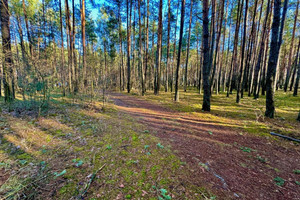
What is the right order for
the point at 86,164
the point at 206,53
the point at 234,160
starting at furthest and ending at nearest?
1. the point at 206,53
2. the point at 234,160
3. the point at 86,164

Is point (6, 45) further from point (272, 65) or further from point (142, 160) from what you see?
point (272, 65)

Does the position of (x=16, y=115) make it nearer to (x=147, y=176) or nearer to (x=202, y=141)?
(x=147, y=176)

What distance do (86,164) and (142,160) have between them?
1.40 metres

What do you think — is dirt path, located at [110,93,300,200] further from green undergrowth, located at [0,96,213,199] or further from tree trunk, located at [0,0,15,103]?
tree trunk, located at [0,0,15,103]

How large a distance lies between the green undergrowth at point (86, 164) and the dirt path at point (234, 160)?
0.41 metres

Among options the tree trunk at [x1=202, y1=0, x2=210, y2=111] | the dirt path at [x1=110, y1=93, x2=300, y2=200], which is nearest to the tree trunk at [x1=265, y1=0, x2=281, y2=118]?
the dirt path at [x1=110, y1=93, x2=300, y2=200]

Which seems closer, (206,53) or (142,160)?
(142,160)

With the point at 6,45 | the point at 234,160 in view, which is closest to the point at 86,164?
the point at 234,160

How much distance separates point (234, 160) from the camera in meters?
3.46

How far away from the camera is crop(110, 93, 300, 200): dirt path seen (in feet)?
Answer: 8.27

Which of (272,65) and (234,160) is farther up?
(272,65)

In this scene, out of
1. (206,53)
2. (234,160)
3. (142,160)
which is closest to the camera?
(142,160)

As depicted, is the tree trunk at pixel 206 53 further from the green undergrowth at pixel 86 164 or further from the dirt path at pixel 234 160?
the green undergrowth at pixel 86 164

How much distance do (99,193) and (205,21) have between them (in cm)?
976
